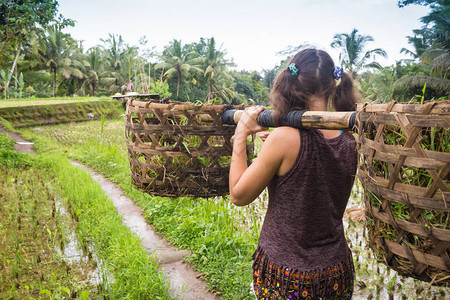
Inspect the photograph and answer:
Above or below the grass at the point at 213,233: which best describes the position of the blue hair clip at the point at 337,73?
above

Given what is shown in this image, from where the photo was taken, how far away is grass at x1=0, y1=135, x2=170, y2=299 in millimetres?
2486

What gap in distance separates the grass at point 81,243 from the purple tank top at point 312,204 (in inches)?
52.7

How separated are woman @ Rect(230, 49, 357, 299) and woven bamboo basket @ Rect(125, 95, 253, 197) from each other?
1.17 feet

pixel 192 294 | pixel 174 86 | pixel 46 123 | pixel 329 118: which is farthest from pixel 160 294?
pixel 174 86

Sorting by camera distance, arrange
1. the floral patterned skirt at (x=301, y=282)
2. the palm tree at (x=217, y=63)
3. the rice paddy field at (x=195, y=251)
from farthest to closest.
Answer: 1. the palm tree at (x=217, y=63)
2. the rice paddy field at (x=195, y=251)
3. the floral patterned skirt at (x=301, y=282)

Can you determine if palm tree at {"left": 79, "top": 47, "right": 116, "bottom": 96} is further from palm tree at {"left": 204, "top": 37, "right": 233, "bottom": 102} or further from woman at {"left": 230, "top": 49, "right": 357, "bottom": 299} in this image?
woman at {"left": 230, "top": 49, "right": 357, "bottom": 299}

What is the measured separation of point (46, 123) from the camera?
14.5 metres

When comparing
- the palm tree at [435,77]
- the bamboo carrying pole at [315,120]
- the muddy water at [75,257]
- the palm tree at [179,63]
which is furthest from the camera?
the palm tree at [179,63]

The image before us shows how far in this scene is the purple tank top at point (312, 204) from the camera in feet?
4.09

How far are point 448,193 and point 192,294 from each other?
6.82 feet

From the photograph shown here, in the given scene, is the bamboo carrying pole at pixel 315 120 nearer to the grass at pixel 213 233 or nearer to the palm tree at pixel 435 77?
the grass at pixel 213 233

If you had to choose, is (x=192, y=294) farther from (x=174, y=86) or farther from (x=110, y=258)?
(x=174, y=86)

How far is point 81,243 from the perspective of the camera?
129 inches

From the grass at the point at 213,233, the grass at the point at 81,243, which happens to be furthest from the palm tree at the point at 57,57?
the grass at the point at 213,233
